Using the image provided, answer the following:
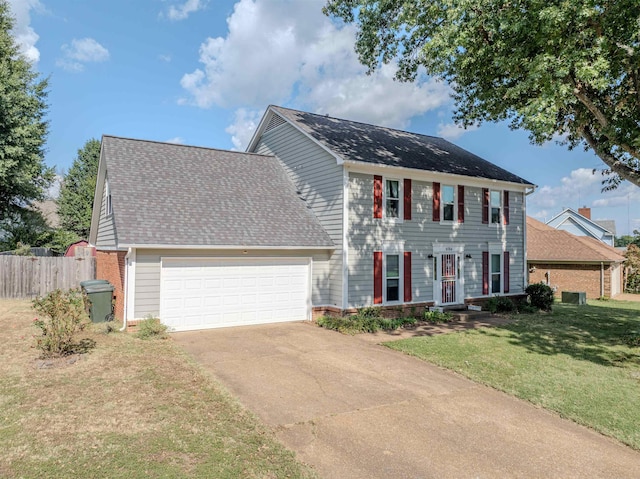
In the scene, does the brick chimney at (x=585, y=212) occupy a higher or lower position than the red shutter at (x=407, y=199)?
higher

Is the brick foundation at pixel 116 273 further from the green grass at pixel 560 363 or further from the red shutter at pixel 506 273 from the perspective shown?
the red shutter at pixel 506 273

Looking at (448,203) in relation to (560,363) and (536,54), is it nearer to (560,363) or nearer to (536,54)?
(536,54)

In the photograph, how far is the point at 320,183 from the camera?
14.7 meters

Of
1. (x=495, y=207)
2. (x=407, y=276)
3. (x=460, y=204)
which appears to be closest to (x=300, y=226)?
(x=407, y=276)

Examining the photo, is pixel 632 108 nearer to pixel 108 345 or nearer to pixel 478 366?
pixel 478 366

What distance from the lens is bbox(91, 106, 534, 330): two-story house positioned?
38.4 ft

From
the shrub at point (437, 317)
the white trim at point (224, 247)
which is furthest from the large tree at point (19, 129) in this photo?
the shrub at point (437, 317)

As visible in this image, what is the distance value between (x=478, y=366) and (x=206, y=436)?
6.03 meters

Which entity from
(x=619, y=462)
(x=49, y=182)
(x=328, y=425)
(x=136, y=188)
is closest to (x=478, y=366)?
(x=619, y=462)

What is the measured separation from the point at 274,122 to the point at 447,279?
977 centimetres

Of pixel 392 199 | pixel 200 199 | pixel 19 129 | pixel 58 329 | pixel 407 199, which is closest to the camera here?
pixel 58 329

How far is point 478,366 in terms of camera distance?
865cm

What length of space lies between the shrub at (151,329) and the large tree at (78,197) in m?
24.8

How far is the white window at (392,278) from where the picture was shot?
14359 mm
